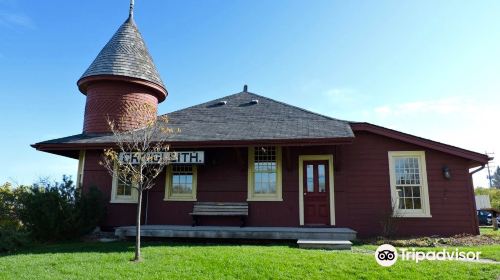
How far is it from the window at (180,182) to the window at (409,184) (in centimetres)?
607

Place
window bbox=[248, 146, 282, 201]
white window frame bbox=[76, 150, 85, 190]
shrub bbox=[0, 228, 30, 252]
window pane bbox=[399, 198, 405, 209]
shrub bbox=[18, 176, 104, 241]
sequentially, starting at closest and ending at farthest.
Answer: shrub bbox=[0, 228, 30, 252], shrub bbox=[18, 176, 104, 241], window pane bbox=[399, 198, 405, 209], window bbox=[248, 146, 282, 201], white window frame bbox=[76, 150, 85, 190]

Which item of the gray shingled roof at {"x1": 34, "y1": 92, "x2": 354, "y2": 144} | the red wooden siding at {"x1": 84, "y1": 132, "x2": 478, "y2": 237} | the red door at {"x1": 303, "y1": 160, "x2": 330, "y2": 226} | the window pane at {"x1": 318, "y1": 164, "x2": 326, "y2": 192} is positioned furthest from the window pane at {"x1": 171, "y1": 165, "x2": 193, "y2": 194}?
the window pane at {"x1": 318, "y1": 164, "x2": 326, "y2": 192}

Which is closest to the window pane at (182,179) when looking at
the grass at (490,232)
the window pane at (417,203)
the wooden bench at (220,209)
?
the wooden bench at (220,209)

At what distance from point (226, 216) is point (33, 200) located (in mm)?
5364

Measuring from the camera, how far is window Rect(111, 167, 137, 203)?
39.3 feet

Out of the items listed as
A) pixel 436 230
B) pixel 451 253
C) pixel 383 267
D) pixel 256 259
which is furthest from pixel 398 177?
pixel 256 259

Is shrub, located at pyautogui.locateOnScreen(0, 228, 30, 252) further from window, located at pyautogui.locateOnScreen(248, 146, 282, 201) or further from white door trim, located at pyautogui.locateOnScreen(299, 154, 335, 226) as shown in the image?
white door trim, located at pyautogui.locateOnScreen(299, 154, 335, 226)

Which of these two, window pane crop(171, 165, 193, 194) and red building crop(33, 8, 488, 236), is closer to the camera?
red building crop(33, 8, 488, 236)

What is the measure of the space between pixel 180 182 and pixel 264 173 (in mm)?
2740

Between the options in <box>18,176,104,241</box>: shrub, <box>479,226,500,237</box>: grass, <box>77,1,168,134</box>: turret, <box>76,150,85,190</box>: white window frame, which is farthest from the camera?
<box>77,1,168,134</box>: turret

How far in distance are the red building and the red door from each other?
0.10 feet

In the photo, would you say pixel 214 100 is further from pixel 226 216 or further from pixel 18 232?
pixel 18 232

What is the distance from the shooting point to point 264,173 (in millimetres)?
11438

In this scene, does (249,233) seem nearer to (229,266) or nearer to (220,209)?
(220,209)
